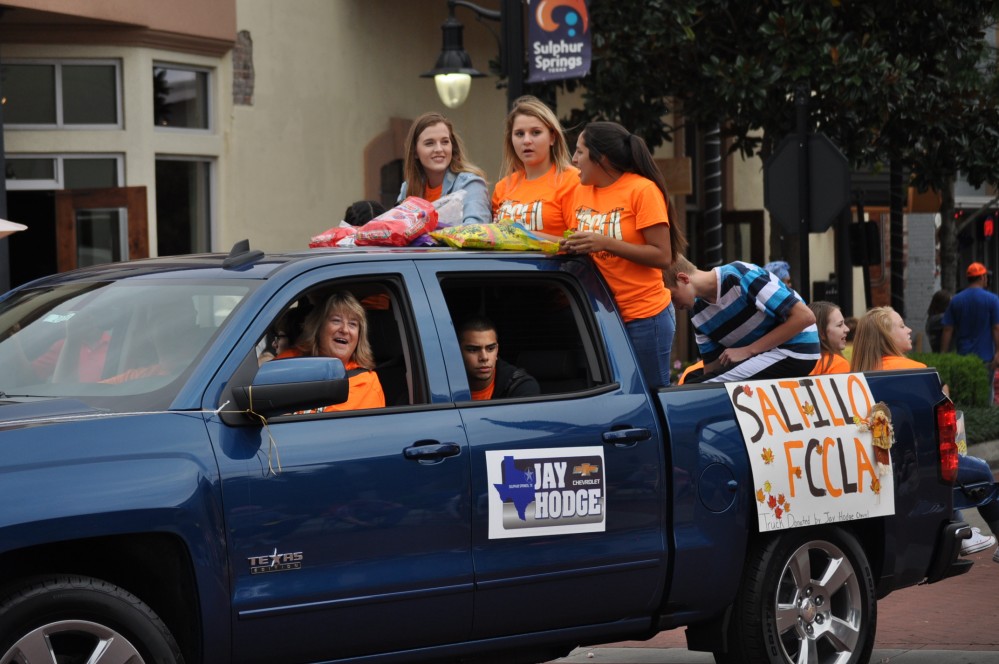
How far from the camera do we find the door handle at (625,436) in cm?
590

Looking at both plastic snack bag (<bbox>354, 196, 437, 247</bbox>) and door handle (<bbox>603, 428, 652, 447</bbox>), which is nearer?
door handle (<bbox>603, 428, 652, 447</bbox>)

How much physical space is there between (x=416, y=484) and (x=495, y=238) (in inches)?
47.0

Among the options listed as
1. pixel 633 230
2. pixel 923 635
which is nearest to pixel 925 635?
pixel 923 635

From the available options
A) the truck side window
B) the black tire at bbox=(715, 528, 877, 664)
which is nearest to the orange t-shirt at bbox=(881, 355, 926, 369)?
the black tire at bbox=(715, 528, 877, 664)

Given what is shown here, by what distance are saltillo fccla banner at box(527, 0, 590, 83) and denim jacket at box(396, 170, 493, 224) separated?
4908mm

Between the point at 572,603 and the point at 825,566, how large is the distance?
1.38 meters

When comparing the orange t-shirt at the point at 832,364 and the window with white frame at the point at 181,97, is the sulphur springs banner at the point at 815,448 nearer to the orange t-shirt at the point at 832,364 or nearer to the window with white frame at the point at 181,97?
the orange t-shirt at the point at 832,364

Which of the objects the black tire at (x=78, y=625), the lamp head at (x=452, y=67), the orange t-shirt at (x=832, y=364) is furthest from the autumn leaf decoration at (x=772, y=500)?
the lamp head at (x=452, y=67)

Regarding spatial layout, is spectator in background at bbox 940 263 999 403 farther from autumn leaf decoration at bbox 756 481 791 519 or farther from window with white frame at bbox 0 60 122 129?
autumn leaf decoration at bbox 756 481 791 519

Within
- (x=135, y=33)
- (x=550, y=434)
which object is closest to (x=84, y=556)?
(x=550, y=434)

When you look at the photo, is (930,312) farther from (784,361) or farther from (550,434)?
(550,434)

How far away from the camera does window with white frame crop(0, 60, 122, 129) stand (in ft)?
50.7

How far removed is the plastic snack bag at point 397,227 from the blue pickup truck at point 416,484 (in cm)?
30

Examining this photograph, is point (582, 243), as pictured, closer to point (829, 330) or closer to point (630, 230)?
point (630, 230)
